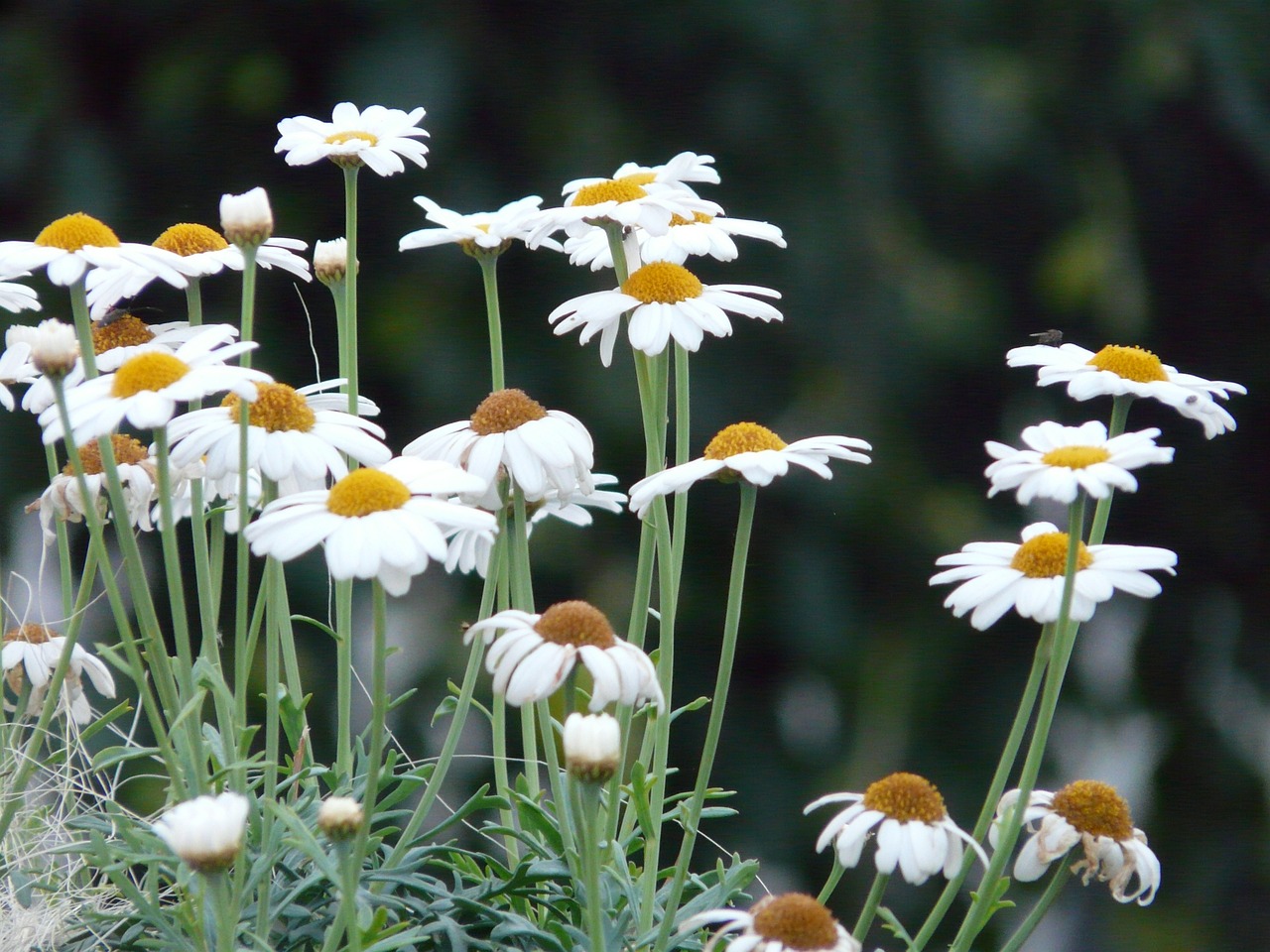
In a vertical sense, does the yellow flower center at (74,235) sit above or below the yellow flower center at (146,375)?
above

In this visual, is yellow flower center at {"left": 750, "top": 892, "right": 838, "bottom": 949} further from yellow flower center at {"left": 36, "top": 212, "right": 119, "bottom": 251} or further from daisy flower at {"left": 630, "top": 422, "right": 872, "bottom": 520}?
yellow flower center at {"left": 36, "top": 212, "right": 119, "bottom": 251}

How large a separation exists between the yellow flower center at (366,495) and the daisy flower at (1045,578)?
0.19 metres

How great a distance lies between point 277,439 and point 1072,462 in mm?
277

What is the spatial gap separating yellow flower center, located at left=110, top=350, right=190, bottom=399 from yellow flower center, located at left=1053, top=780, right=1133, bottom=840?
1.19 ft

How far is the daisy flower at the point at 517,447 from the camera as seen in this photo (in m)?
0.50

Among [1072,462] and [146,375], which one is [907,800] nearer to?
[1072,462]

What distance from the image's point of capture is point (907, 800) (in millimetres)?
465

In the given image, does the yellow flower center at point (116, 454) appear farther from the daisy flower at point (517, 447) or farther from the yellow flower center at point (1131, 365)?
the yellow flower center at point (1131, 365)

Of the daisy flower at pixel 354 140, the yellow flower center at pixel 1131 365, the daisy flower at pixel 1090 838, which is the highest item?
the daisy flower at pixel 354 140

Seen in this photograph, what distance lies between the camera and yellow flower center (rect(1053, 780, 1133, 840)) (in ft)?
1.62

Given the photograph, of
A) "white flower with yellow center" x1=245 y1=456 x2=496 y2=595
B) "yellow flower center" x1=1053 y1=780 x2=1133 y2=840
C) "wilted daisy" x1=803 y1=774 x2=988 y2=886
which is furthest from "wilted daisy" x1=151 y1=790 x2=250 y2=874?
"yellow flower center" x1=1053 y1=780 x2=1133 y2=840

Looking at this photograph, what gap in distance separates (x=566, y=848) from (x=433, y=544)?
0.19 meters

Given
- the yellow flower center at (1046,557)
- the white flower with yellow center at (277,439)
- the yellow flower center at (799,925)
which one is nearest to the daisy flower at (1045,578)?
the yellow flower center at (1046,557)

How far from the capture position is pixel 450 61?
0.97 m
